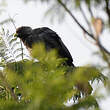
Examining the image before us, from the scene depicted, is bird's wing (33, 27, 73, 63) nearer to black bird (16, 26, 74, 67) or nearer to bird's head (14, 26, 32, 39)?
black bird (16, 26, 74, 67)

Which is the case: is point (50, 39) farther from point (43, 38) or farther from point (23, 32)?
point (23, 32)

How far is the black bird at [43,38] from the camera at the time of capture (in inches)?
332

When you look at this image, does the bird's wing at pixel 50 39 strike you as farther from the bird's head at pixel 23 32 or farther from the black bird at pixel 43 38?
the bird's head at pixel 23 32

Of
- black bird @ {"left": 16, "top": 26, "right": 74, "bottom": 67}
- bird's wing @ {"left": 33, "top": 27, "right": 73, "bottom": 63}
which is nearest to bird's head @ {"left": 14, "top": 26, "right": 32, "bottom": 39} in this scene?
black bird @ {"left": 16, "top": 26, "right": 74, "bottom": 67}

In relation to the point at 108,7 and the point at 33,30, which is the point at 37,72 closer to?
the point at 108,7

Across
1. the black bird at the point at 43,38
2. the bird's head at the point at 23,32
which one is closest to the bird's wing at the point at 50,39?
the black bird at the point at 43,38

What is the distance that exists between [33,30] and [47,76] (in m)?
6.48

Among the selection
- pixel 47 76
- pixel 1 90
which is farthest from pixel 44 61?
pixel 1 90

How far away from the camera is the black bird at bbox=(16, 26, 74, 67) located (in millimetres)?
8422

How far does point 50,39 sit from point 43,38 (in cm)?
16

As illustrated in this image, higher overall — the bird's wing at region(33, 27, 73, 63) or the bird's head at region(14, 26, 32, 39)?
the bird's head at region(14, 26, 32, 39)

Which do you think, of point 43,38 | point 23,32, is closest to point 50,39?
point 43,38

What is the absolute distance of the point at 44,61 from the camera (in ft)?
8.33

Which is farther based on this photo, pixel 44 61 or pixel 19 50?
pixel 19 50
